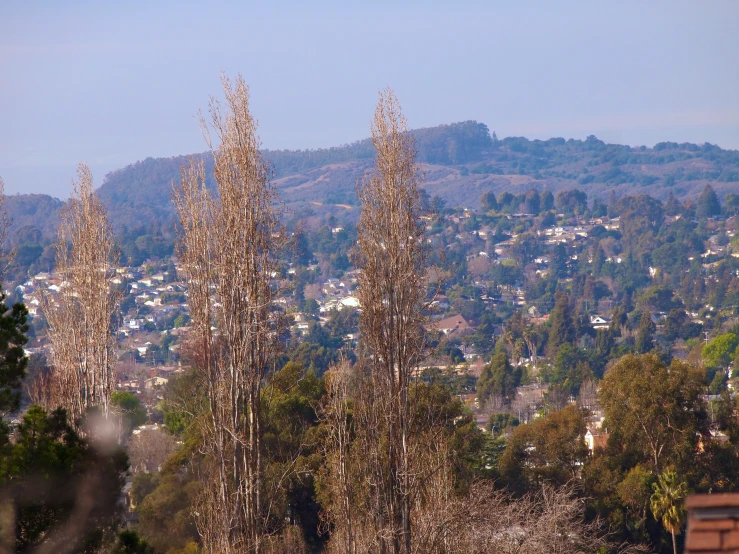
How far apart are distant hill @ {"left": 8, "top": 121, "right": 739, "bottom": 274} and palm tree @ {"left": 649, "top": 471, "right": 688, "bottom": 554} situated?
101m

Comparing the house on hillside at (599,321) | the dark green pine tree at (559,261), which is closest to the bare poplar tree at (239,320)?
the house on hillside at (599,321)

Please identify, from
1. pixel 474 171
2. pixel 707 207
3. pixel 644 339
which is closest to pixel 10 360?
pixel 644 339

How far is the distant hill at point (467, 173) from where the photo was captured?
13788cm

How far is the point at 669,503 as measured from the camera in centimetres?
1712

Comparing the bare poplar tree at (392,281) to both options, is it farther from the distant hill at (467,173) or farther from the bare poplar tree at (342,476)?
the distant hill at (467,173)

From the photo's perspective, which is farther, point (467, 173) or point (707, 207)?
point (467, 173)

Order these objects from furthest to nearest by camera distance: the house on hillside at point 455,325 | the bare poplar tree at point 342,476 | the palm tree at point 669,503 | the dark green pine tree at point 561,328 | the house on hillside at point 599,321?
the house on hillside at point 455,325 → the house on hillside at point 599,321 → the dark green pine tree at point 561,328 → the palm tree at point 669,503 → the bare poplar tree at point 342,476

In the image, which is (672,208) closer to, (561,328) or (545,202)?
(545,202)

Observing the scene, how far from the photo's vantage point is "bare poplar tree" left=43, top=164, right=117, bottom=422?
45.5 feet

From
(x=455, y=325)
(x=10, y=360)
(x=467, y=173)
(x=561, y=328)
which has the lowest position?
(x=455, y=325)

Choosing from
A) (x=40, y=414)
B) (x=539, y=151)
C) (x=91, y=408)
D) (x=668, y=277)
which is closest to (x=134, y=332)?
(x=668, y=277)

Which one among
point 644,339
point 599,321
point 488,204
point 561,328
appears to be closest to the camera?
point 644,339

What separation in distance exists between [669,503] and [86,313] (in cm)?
1027

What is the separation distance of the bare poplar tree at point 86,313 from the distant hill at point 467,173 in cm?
10336
